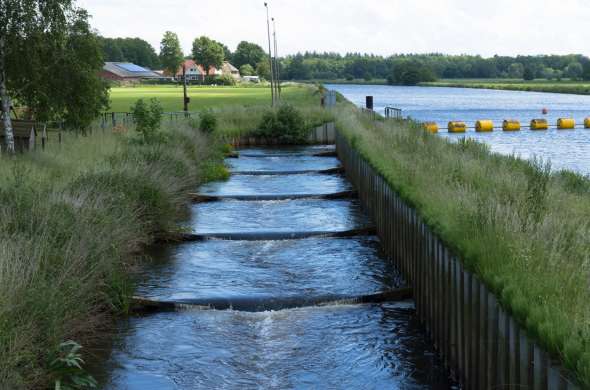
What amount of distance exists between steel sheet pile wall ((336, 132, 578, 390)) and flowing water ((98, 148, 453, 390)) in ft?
1.42

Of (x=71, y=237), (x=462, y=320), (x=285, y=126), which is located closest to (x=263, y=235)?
(x=71, y=237)

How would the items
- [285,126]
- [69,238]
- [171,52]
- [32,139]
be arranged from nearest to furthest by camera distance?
[69,238], [32,139], [285,126], [171,52]

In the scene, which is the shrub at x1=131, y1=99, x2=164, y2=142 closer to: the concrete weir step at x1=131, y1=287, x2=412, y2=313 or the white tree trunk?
the white tree trunk

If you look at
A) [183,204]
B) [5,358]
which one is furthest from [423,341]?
[183,204]

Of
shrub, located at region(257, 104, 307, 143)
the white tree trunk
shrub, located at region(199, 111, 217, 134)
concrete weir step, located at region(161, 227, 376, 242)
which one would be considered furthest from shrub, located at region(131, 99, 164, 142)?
shrub, located at region(257, 104, 307, 143)

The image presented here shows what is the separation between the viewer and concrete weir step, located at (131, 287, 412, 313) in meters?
12.5

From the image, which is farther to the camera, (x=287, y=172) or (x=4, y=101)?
(x=287, y=172)

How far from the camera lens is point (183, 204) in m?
21.0

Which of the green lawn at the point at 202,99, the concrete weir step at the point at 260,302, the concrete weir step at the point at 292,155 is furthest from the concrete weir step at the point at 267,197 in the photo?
the green lawn at the point at 202,99

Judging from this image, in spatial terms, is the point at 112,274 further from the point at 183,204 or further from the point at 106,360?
the point at 183,204

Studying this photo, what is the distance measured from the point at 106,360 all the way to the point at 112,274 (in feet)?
6.19

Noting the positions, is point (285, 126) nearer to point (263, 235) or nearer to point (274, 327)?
point (263, 235)

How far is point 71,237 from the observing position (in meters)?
10.8

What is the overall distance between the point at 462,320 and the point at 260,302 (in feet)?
15.1
